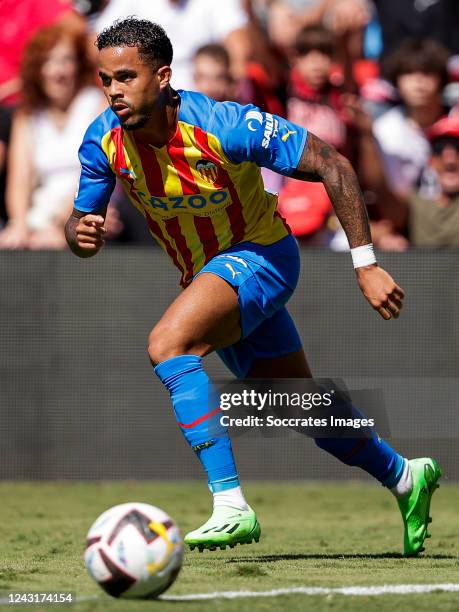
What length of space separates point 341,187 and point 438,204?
463cm

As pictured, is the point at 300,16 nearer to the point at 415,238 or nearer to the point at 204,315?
the point at 415,238

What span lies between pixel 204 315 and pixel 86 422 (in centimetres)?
459

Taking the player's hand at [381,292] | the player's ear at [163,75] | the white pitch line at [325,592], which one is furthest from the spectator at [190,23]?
the white pitch line at [325,592]

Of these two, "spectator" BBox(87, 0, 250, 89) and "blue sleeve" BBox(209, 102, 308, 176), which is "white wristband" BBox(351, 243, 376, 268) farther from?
"spectator" BBox(87, 0, 250, 89)

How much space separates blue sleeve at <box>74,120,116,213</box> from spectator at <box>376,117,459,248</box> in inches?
173

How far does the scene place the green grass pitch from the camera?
4.37 metres

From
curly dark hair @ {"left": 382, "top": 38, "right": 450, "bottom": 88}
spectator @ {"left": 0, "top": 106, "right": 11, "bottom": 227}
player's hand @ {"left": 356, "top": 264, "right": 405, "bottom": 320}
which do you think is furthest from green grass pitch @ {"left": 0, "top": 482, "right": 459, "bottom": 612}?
curly dark hair @ {"left": 382, "top": 38, "right": 450, "bottom": 88}

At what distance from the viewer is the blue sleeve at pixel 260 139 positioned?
5.48 m

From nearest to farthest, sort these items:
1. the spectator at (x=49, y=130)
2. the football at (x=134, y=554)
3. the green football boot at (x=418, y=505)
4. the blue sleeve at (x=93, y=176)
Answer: the football at (x=134, y=554), the blue sleeve at (x=93, y=176), the green football boot at (x=418, y=505), the spectator at (x=49, y=130)

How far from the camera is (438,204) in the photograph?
9844 mm

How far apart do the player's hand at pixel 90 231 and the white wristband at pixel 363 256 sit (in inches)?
46.7

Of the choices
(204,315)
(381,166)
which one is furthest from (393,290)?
(381,166)

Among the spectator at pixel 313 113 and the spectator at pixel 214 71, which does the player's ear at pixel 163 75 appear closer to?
the spectator at pixel 313 113

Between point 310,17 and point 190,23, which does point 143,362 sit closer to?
point 190,23
